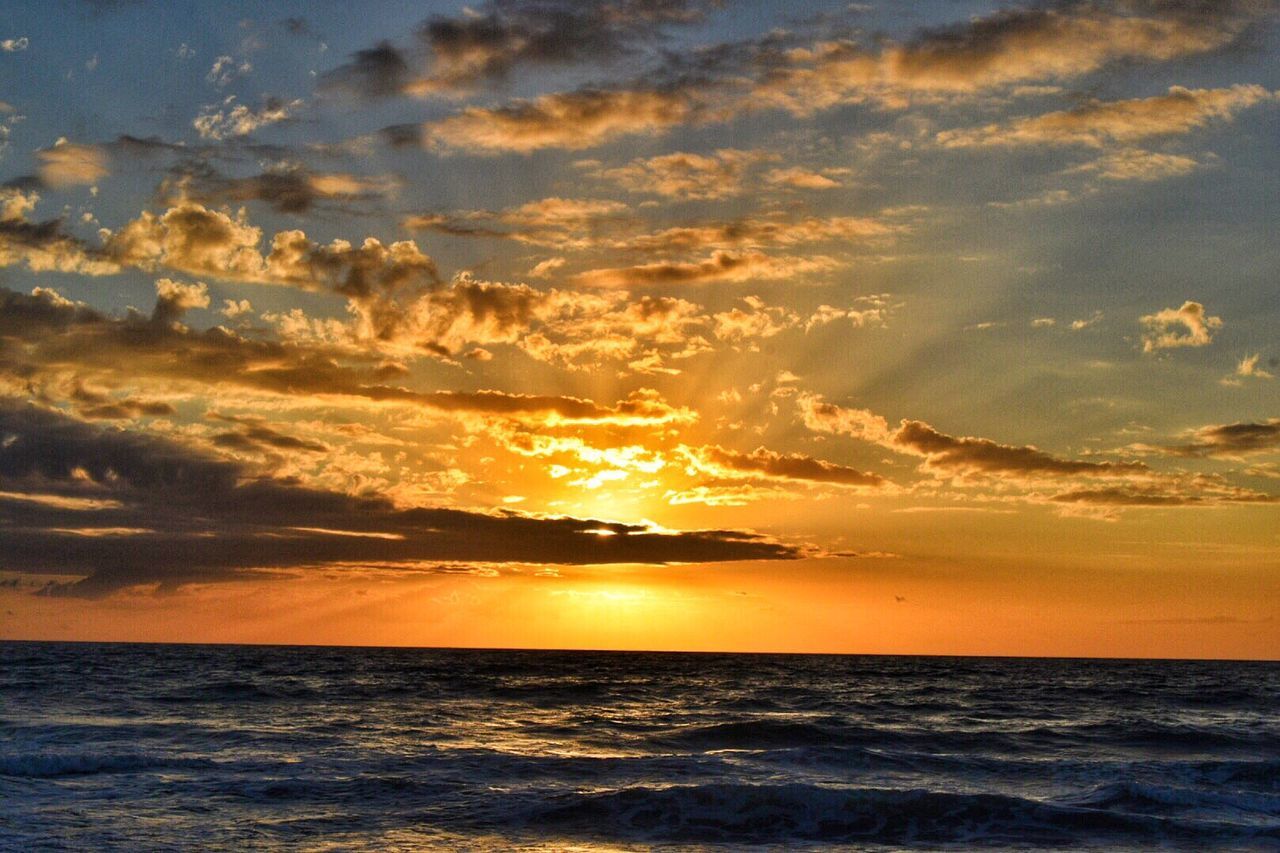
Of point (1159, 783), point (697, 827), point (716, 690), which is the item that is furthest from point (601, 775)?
point (716, 690)

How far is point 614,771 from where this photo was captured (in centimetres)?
3356

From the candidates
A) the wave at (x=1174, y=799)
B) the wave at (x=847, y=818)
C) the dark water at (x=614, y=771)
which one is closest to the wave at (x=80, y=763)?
the dark water at (x=614, y=771)

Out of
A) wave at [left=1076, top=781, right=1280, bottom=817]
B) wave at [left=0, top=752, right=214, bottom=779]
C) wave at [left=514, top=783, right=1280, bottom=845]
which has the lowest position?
wave at [left=0, top=752, right=214, bottom=779]

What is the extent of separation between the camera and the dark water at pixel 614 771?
82.3 ft

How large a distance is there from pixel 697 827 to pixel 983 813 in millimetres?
8158

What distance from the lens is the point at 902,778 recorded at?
34156 millimetres

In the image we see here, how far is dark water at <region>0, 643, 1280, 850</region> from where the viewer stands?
25.1m

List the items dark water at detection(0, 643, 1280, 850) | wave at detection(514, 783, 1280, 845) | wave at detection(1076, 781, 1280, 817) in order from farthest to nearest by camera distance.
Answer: wave at detection(1076, 781, 1280, 817) → wave at detection(514, 783, 1280, 845) → dark water at detection(0, 643, 1280, 850)

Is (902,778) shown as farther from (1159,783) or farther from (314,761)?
(314,761)

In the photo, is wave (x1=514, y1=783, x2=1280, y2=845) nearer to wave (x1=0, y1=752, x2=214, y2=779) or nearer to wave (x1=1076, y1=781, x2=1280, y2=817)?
wave (x1=1076, y1=781, x2=1280, y2=817)

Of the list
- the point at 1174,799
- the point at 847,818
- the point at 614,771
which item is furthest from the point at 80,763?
the point at 1174,799

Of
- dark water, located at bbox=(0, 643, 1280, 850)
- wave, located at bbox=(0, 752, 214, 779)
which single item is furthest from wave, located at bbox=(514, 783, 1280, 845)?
wave, located at bbox=(0, 752, 214, 779)

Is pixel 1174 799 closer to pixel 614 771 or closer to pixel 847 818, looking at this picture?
pixel 847 818

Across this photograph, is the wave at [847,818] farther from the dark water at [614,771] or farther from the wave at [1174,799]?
the wave at [1174,799]
